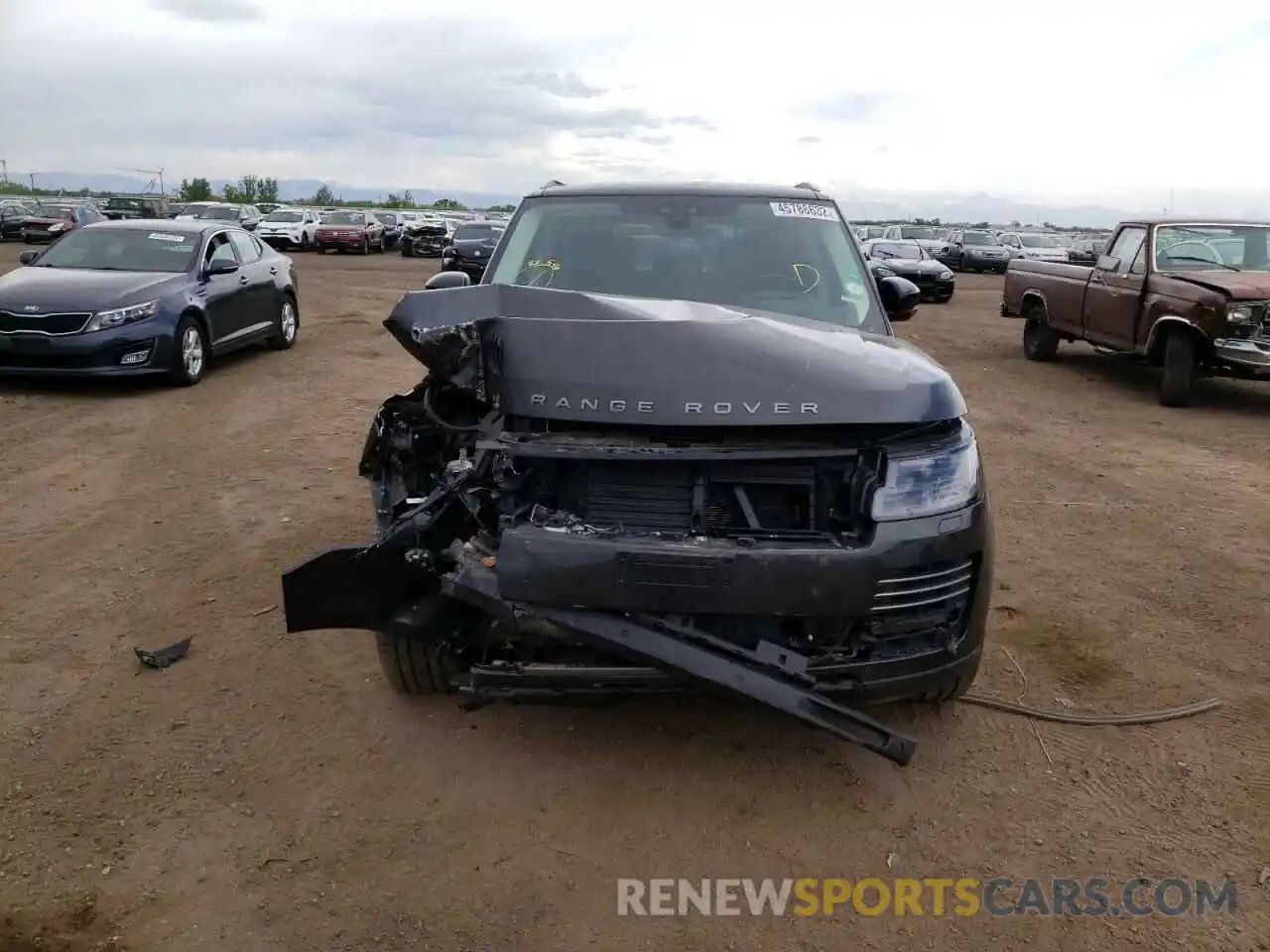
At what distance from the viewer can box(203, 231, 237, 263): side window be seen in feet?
33.7

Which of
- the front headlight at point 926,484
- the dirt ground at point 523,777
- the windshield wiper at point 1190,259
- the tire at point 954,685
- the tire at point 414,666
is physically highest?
the windshield wiper at point 1190,259

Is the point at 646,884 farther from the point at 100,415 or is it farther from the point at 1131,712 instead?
the point at 100,415

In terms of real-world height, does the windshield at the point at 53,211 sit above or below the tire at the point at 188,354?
above

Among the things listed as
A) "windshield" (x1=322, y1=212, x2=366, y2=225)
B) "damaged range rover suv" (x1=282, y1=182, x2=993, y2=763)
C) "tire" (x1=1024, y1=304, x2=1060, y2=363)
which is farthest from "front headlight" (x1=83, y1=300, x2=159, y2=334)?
"windshield" (x1=322, y1=212, x2=366, y2=225)

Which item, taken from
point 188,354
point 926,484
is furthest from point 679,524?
point 188,354

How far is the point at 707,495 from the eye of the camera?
9.86 ft

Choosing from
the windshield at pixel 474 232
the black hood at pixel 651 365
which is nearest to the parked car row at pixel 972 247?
the windshield at pixel 474 232

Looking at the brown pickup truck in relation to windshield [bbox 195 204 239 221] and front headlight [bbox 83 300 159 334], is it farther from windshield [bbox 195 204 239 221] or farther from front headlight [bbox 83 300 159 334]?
windshield [bbox 195 204 239 221]

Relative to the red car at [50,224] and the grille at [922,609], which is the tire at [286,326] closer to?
the grille at [922,609]

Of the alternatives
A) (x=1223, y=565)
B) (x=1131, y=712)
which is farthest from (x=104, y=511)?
(x=1223, y=565)

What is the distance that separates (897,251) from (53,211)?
28415 millimetres

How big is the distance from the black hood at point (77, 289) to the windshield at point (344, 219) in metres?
26.7

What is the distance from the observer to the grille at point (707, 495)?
295cm

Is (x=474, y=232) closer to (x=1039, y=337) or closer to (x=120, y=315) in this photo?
(x=1039, y=337)
